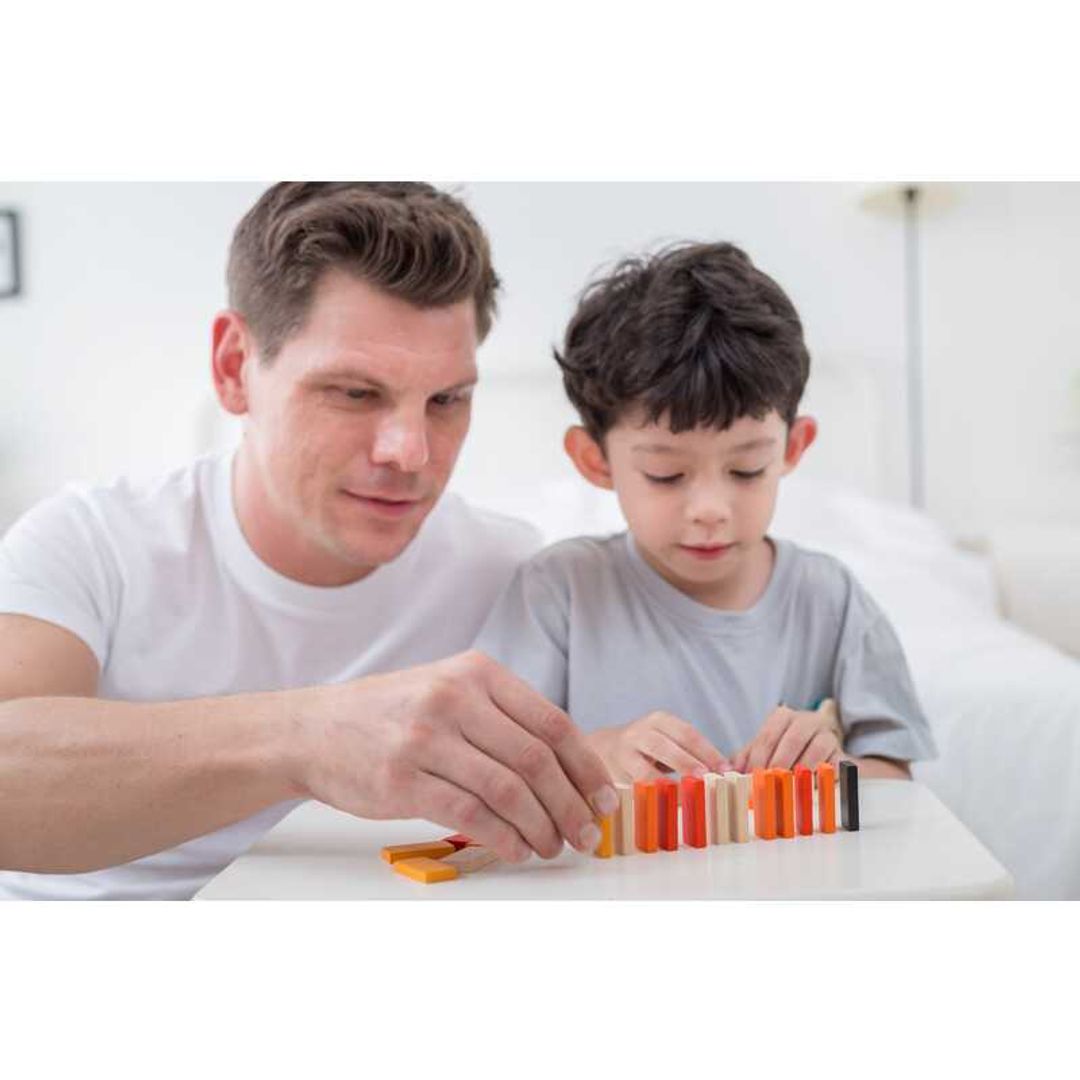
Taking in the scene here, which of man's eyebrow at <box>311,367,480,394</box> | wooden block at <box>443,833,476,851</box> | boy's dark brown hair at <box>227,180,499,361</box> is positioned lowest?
wooden block at <box>443,833,476,851</box>

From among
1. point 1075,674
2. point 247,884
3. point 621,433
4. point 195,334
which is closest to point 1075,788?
point 1075,674

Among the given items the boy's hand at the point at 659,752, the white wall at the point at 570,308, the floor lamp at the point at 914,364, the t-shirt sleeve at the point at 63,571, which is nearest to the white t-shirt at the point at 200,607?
the t-shirt sleeve at the point at 63,571

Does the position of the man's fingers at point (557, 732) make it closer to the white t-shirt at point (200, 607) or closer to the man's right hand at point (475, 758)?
the man's right hand at point (475, 758)

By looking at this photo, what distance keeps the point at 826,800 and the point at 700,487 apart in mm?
247

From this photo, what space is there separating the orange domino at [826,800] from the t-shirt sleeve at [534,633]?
0.79ft

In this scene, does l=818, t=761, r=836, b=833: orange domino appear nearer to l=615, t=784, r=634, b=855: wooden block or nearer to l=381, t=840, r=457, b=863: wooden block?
l=615, t=784, r=634, b=855: wooden block

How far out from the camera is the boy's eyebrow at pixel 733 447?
3.08ft

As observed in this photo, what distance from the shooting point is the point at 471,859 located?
2.39ft

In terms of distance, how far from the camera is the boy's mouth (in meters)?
0.95

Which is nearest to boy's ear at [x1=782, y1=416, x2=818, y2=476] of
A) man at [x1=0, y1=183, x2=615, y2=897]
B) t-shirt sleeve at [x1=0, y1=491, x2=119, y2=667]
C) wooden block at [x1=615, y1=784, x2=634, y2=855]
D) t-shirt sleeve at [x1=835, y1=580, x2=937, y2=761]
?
t-shirt sleeve at [x1=835, y1=580, x2=937, y2=761]

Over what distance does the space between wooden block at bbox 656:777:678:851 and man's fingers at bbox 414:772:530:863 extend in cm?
10

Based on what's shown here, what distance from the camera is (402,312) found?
37.0 inches

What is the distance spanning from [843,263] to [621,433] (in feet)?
1.13

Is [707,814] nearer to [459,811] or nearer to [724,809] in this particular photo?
[724,809]
